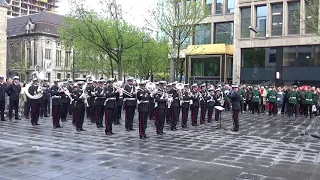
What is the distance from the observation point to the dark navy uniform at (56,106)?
14.5 meters

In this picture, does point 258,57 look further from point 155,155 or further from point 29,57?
point 29,57

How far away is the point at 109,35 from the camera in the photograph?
99.9 ft

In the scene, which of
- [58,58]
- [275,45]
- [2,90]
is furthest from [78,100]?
[58,58]

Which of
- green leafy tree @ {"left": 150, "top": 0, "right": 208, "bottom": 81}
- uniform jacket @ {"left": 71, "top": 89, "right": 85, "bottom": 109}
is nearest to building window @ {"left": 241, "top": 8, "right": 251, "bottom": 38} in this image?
green leafy tree @ {"left": 150, "top": 0, "right": 208, "bottom": 81}

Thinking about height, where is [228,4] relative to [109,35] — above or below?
above

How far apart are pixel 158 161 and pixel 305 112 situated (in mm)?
16876

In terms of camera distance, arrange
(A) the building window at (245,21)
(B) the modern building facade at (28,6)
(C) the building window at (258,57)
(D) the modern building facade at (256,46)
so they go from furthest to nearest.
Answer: (B) the modern building facade at (28,6)
(A) the building window at (245,21)
(C) the building window at (258,57)
(D) the modern building facade at (256,46)

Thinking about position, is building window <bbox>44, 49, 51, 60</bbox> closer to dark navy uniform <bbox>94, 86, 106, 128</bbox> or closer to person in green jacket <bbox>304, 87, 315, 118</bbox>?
person in green jacket <bbox>304, 87, 315, 118</bbox>

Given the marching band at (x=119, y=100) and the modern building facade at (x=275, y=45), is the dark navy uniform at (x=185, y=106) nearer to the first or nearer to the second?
the marching band at (x=119, y=100)

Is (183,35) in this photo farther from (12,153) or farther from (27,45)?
(27,45)

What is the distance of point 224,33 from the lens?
143 feet

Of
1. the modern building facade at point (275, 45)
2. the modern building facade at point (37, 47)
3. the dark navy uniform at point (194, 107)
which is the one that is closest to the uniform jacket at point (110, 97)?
the dark navy uniform at point (194, 107)

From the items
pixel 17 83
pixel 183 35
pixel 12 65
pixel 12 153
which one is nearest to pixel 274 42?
pixel 183 35

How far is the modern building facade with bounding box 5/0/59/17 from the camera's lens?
114 meters
